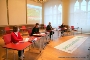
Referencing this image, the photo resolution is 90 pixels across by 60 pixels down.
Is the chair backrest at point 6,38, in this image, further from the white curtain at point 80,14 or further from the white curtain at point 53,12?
the white curtain at point 53,12

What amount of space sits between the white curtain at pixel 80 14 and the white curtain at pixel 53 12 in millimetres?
1609

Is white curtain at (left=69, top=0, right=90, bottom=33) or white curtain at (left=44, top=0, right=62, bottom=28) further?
white curtain at (left=44, top=0, right=62, bottom=28)

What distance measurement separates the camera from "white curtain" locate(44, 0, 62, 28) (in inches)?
486

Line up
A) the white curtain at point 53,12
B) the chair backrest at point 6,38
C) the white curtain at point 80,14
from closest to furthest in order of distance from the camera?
the chair backrest at point 6,38
the white curtain at point 80,14
the white curtain at point 53,12

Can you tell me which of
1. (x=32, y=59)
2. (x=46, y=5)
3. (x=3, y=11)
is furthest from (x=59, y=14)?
(x=32, y=59)

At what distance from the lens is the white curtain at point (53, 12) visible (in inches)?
486

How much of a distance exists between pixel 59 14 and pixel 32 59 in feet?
30.9

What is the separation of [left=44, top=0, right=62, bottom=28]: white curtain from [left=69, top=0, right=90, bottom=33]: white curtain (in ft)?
5.28

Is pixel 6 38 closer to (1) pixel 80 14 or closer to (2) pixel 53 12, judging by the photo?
(1) pixel 80 14

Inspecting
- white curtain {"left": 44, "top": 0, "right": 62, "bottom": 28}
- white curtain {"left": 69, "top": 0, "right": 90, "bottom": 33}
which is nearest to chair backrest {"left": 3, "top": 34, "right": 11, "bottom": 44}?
white curtain {"left": 69, "top": 0, "right": 90, "bottom": 33}

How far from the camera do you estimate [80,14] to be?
10.6m

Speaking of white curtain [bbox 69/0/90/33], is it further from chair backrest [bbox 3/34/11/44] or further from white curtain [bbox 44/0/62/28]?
chair backrest [bbox 3/34/11/44]

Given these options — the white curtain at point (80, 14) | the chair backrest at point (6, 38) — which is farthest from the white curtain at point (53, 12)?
the chair backrest at point (6, 38)

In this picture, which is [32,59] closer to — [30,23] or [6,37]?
[6,37]
